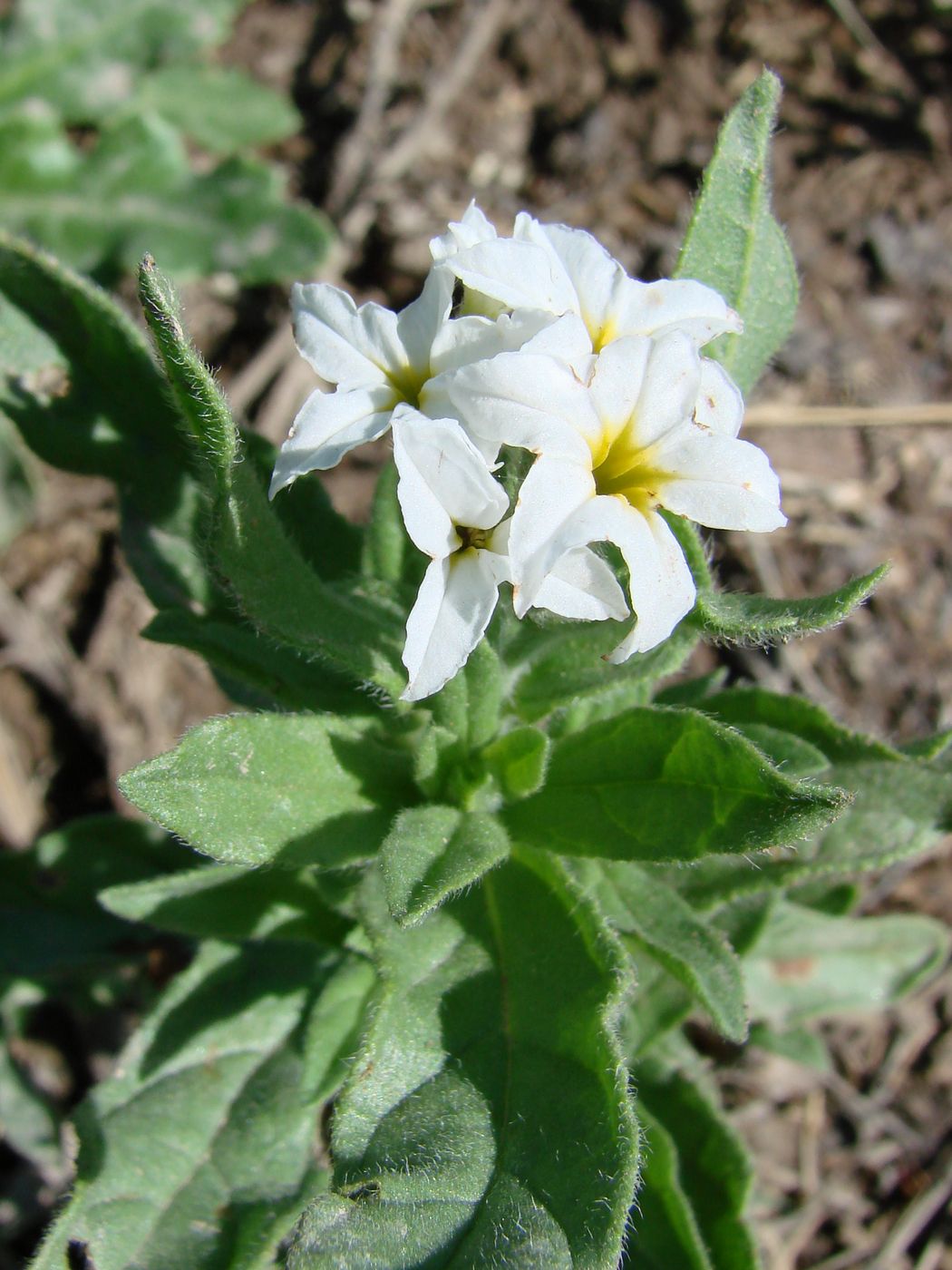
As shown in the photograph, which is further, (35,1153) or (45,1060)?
(45,1060)

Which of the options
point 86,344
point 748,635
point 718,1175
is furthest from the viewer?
Answer: point 718,1175

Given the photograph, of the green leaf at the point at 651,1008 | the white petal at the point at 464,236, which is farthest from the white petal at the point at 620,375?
the green leaf at the point at 651,1008

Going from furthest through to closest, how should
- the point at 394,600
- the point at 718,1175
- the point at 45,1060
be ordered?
the point at 45,1060 → the point at 718,1175 → the point at 394,600

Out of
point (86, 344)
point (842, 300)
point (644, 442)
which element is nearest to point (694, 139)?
point (842, 300)

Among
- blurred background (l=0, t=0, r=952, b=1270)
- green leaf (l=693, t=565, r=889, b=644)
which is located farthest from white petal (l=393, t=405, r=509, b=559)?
blurred background (l=0, t=0, r=952, b=1270)

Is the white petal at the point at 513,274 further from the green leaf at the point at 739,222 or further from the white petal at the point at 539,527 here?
the green leaf at the point at 739,222

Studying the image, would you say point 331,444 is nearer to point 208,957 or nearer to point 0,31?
point 208,957

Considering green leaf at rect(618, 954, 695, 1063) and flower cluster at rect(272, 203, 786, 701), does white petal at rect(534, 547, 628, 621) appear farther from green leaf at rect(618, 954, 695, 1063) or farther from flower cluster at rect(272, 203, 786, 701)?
green leaf at rect(618, 954, 695, 1063)
